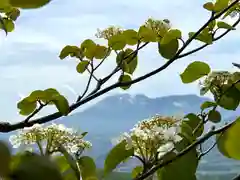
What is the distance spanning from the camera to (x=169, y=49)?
1190 mm

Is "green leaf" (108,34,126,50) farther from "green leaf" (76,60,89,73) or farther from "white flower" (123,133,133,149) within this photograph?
"white flower" (123,133,133,149)

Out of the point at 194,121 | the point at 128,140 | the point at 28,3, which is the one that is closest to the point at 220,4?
the point at 194,121

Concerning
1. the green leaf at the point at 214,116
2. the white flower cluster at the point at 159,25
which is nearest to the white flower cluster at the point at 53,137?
the green leaf at the point at 214,116

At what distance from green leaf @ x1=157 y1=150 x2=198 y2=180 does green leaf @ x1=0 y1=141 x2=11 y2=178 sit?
45 centimetres

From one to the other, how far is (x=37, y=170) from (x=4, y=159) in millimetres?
15

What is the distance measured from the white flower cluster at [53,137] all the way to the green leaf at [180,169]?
0.55 feet

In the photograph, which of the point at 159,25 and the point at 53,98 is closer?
the point at 53,98

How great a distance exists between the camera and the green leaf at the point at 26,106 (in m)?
0.85

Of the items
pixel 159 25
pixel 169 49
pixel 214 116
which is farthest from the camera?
pixel 159 25

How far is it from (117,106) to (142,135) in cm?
12342

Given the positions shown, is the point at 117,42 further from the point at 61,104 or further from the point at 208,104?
the point at 61,104

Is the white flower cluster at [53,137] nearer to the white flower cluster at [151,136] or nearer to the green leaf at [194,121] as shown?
the white flower cluster at [151,136]

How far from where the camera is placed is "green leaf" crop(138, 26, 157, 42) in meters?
1.24

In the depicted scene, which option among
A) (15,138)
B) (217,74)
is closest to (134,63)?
(217,74)
